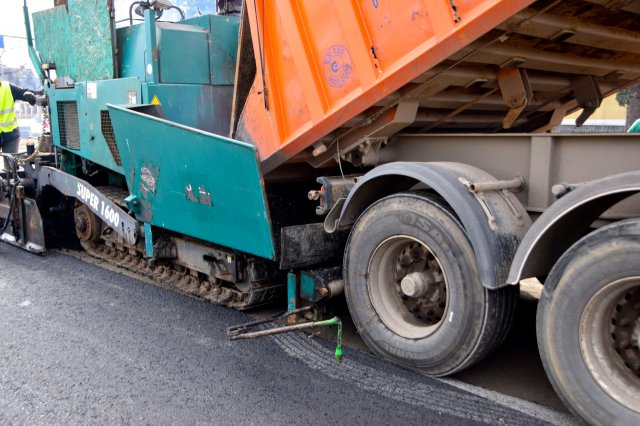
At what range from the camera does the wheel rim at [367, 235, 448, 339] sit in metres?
3.30

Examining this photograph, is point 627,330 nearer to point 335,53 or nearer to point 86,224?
point 335,53

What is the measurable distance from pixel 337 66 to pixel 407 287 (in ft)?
4.31

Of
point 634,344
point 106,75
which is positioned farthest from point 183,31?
point 634,344

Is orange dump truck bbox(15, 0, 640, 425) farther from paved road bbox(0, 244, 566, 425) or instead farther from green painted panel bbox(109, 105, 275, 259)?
paved road bbox(0, 244, 566, 425)

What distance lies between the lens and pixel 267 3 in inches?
146

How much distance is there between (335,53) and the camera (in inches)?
133

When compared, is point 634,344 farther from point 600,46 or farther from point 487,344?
point 600,46

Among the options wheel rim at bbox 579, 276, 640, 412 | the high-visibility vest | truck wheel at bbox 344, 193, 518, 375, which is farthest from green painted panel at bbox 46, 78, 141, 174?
wheel rim at bbox 579, 276, 640, 412

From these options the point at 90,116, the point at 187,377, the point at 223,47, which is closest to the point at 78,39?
the point at 90,116

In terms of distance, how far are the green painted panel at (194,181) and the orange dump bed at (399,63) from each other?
27cm

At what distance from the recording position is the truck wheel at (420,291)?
298 cm

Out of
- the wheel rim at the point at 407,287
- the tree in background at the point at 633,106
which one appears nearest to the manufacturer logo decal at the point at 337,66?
the wheel rim at the point at 407,287

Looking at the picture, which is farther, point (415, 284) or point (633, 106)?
point (633, 106)

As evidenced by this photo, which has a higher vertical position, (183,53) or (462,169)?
(183,53)
